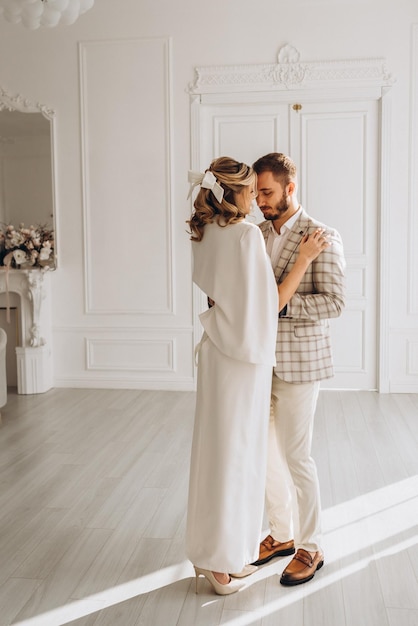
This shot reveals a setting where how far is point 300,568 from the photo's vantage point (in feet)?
8.55

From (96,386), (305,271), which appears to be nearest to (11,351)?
(96,386)

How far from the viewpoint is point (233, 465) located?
2404 millimetres

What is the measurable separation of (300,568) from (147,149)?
14.3 ft

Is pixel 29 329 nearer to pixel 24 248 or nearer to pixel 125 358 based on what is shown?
pixel 24 248

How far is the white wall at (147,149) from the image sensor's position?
581 cm

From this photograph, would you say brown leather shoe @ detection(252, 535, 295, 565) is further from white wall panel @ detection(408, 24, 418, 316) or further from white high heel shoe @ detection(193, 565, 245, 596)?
white wall panel @ detection(408, 24, 418, 316)

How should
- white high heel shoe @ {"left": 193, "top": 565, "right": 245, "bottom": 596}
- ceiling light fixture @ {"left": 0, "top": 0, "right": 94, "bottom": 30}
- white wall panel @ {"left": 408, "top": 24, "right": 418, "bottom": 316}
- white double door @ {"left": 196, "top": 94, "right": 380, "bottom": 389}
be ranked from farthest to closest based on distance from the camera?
white double door @ {"left": 196, "top": 94, "right": 380, "bottom": 389} → white wall panel @ {"left": 408, "top": 24, "right": 418, "bottom": 316} → ceiling light fixture @ {"left": 0, "top": 0, "right": 94, "bottom": 30} → white high heel shoe @ {"left": 193, "top": 565, "right": 245, "bottom": 596}

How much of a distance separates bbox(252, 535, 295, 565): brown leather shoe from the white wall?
333 cm

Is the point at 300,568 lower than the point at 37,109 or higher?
lower

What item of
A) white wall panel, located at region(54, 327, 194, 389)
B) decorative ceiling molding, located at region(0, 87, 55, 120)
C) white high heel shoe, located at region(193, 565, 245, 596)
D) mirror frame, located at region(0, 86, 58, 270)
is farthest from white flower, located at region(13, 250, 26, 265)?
white high heel shoe, located at region(193, 565, 245, 596)

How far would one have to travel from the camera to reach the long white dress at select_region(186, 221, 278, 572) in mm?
2311

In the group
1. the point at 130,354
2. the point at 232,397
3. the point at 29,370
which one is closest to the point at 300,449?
the point at 232,397

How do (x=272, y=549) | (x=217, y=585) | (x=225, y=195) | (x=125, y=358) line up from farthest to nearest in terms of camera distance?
(x=125, y=358) → (x=272, y=549) → (x=217, y=585) → (x=225, y=195)

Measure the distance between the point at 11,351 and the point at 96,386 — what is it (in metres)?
0.90
